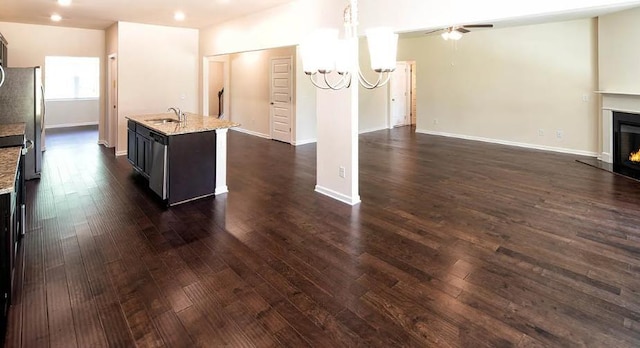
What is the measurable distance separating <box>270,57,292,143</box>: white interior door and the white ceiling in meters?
2.09

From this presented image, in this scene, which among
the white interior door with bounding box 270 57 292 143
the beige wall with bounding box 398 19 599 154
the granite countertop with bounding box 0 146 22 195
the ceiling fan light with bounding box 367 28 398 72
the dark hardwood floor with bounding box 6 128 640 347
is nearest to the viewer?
the granite countertop with bounding box 0 146 22 195

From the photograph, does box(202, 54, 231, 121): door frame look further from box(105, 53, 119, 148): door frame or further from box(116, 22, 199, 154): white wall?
box(105, 53, 119, 148): door frame

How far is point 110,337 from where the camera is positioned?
6.56 ft

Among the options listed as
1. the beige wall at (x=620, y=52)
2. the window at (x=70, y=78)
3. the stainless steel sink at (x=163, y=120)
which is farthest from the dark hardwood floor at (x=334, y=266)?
the window at (x=70, y=78)

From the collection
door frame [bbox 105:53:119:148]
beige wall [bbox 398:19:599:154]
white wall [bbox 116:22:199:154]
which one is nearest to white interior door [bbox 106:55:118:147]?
door frame [bbox 105:53:119:148]

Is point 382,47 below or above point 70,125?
below

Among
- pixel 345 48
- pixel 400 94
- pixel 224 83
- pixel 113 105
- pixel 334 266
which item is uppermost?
pixel 224 83

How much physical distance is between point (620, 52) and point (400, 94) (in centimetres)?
637

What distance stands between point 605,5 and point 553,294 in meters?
2.04

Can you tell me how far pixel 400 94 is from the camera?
1170 centimetres

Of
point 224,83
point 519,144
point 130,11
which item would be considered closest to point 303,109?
point 224,83

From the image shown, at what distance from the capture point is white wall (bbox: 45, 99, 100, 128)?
10.5m

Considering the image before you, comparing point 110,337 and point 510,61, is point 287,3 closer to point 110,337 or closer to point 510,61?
point 110,337

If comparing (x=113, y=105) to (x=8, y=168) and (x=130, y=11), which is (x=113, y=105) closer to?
(x=130, y=11)
